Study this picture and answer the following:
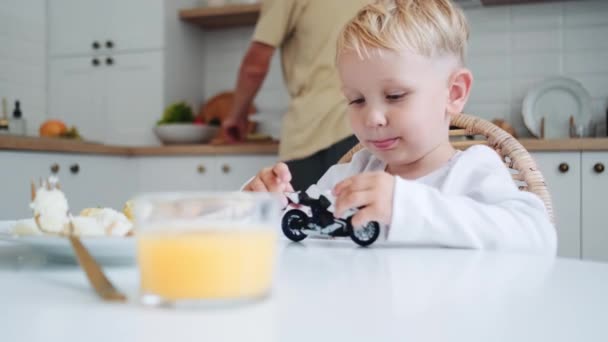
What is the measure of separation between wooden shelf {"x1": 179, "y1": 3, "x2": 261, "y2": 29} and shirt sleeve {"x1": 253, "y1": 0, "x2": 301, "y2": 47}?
0.85 meters

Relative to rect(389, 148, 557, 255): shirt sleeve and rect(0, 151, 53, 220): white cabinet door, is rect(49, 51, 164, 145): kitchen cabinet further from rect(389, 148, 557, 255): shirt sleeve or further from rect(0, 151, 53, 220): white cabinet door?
rect(389, 148, 557, 255): shirt sleeve

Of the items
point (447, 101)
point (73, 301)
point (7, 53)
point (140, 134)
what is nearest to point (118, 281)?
point (73, 301)

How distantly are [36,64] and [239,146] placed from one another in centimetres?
146

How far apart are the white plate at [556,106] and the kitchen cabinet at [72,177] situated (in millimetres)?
2022

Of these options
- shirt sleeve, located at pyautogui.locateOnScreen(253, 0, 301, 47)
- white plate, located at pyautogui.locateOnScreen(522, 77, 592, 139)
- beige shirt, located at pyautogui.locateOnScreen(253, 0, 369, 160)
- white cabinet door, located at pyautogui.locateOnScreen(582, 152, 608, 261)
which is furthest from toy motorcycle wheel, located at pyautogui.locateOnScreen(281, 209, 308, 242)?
white plate, located at pyautogui.locateOnScreen(522, 77, 592, 139)

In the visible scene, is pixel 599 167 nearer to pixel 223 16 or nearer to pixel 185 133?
pixel 185 133

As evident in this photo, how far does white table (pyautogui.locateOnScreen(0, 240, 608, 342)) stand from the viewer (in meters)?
0.39

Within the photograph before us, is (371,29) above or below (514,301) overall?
above

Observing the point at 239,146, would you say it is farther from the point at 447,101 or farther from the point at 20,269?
the point at 20,269

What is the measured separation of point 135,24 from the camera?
344cm

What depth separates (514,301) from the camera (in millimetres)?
500

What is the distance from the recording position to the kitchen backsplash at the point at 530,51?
3.09m

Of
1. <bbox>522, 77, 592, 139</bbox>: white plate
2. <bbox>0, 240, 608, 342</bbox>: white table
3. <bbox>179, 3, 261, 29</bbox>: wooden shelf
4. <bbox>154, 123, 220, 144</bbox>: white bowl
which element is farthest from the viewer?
<bbox>179, 3, 261, 29</bbox>: wooden shelf

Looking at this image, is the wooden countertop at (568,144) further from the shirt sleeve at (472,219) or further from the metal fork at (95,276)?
the metal fork at (95,276)
